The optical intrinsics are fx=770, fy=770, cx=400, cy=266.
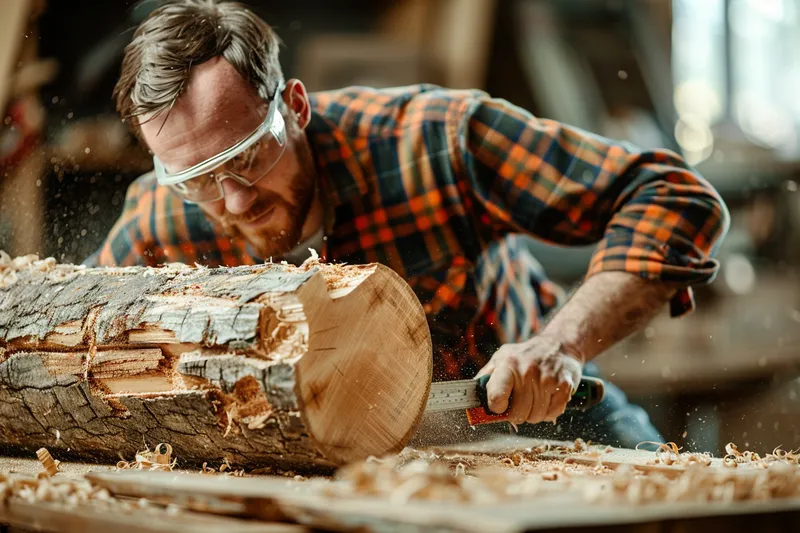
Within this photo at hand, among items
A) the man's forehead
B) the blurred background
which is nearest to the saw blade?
the man's forehead

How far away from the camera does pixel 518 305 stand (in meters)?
2.57

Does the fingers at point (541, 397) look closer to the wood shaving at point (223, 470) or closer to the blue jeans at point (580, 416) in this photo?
the blue jeans at point (580, 416)

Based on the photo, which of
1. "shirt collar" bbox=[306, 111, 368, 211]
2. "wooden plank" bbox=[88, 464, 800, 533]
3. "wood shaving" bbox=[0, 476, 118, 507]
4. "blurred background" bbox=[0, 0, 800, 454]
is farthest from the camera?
"blurred background" bbox=[0, 0, 800, 454]

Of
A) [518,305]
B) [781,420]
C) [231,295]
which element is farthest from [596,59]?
[231,295]

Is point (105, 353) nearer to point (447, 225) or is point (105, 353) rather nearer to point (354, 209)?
point (354, 209)

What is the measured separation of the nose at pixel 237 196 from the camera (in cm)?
208

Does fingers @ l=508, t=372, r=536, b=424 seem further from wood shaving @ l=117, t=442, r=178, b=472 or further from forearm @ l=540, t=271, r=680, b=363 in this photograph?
wood shaving @ l=117, t=442, r=178, b=472

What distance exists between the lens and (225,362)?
5.08 feet

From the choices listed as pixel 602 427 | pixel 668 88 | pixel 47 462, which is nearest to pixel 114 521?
pixel 47 462

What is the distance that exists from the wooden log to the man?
296 millimetres

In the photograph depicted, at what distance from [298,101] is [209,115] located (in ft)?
1.04

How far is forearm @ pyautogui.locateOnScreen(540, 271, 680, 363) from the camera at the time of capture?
215 centimetres

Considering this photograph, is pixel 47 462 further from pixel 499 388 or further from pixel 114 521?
pixel 499 388

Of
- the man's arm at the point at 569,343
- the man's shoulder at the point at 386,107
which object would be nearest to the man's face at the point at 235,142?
the man's shoulder at the point at 386,107
